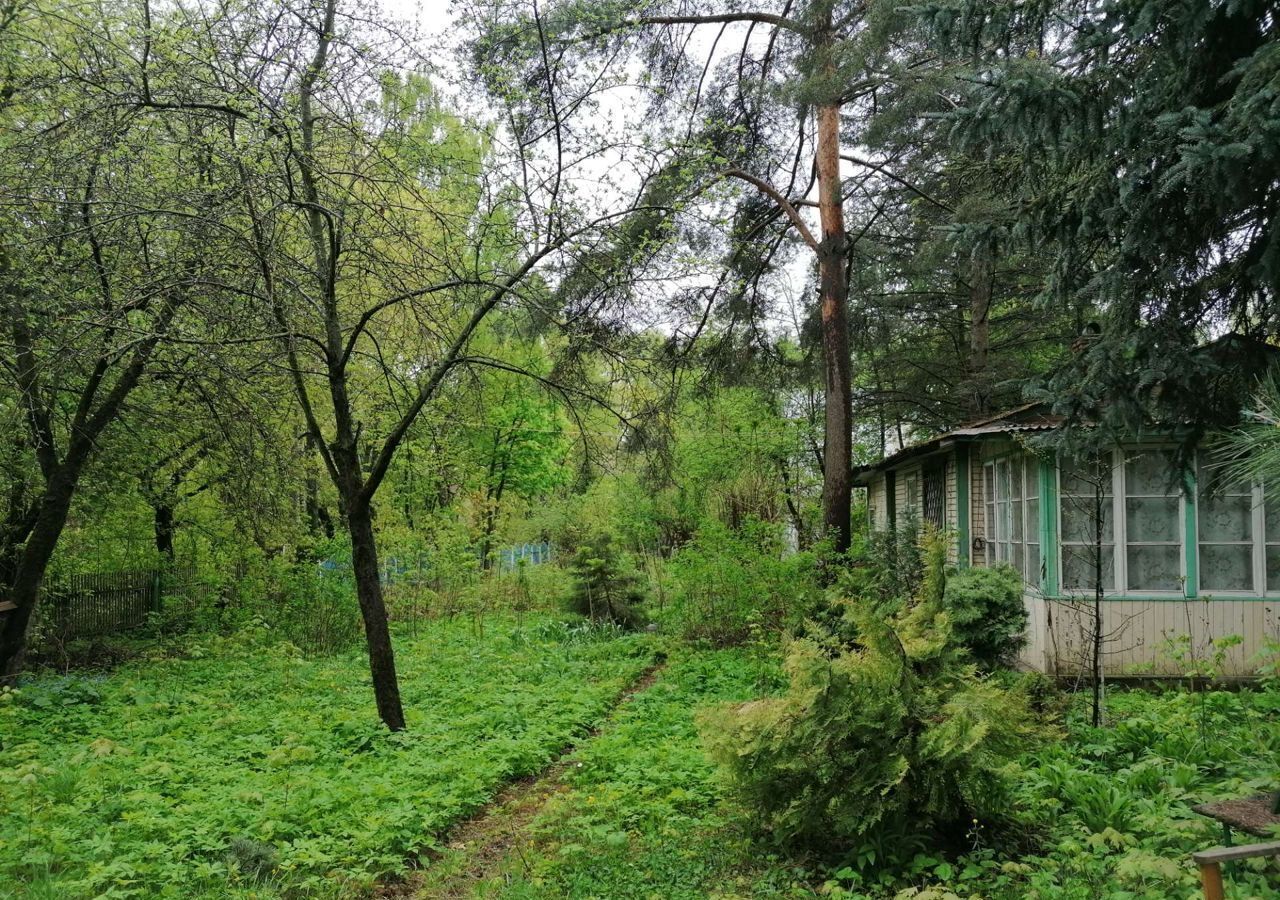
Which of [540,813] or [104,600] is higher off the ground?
[104,600]

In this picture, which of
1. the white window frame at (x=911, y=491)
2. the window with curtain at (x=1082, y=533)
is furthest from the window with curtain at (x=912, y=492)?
the window with curtain at (x=1082, y=533)

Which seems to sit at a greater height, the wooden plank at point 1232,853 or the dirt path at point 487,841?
the wooden plank at point 1232,853

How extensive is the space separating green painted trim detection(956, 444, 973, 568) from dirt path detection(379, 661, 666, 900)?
7489 mm

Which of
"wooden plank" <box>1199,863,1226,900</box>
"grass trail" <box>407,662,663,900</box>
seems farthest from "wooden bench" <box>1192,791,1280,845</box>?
"grass trail" <box>407,662,663,900</box>

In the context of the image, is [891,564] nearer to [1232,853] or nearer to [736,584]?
[736,584]

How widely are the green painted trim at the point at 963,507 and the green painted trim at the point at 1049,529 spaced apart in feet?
9.98

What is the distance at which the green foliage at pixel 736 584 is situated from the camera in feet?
38.4

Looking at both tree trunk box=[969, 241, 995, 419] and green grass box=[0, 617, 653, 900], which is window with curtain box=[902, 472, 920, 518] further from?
green grass box=[0, 617, 653, 900]

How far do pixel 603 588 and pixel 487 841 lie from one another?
9.35 m

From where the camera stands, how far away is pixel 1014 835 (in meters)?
4.57

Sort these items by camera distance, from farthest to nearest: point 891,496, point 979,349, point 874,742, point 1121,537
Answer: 1. point 891,496
2. point 979,349
3. point 1121,537
4. point 874,742

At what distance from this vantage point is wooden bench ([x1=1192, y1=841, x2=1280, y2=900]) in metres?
2.87

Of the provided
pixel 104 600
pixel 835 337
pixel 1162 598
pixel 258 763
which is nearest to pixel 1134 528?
pixel 1162 598

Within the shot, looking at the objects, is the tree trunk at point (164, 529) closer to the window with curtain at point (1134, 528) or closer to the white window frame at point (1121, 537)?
the white window frame at point (1121, 537)
